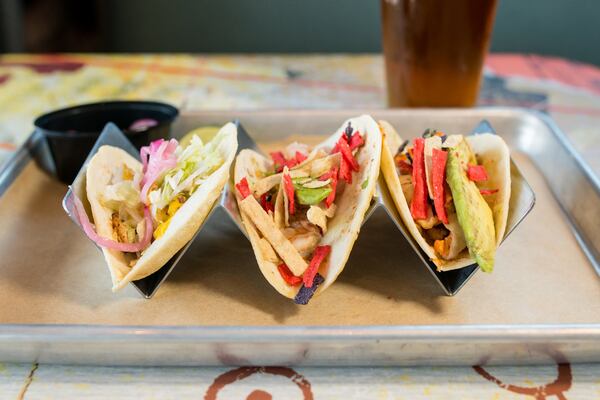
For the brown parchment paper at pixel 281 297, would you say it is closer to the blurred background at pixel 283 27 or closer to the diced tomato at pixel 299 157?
the diced tomato at pixel 299 157

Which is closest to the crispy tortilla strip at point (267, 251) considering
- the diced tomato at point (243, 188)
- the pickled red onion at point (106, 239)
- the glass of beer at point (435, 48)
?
the diced tomato at point (243, 188)

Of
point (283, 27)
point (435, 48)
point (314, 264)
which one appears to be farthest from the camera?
point (283, 27)

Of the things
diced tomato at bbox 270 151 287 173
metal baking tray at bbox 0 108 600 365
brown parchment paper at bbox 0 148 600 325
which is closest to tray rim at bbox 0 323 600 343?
metal baking tray at bbox 0 108 600 365

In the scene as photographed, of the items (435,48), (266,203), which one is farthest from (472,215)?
(435,48)

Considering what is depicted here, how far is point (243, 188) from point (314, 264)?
→ 0.22 metres

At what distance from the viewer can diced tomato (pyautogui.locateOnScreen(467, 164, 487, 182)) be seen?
121cm

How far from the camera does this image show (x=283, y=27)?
407 cm

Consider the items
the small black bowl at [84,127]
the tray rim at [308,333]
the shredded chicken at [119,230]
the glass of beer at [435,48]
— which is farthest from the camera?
the glass of beer at [435,48]

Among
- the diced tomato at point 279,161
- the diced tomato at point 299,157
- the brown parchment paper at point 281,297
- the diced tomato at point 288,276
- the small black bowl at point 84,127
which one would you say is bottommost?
the brown parchment paper at point 281,297

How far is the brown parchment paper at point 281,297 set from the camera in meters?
1.11

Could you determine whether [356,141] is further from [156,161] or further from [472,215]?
[156,161]

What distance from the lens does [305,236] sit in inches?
45.9

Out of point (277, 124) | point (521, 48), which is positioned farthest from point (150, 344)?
point (521, 48)

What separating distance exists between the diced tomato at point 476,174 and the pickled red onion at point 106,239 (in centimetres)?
67
